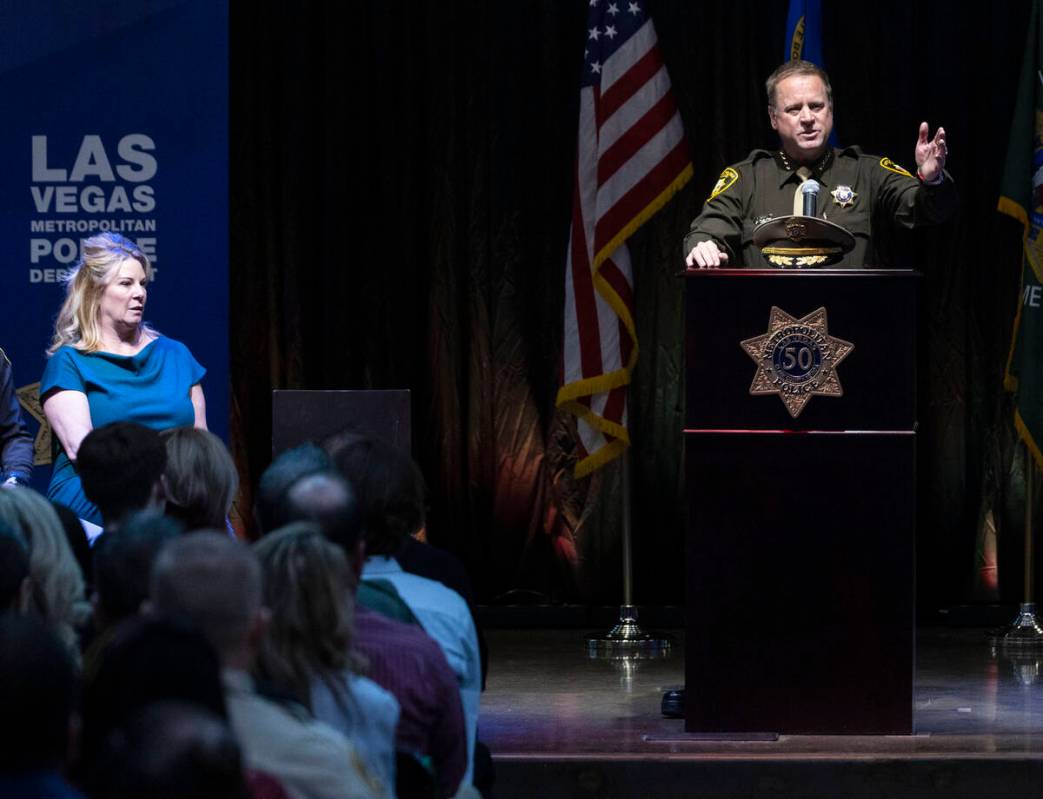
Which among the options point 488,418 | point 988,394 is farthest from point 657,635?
point 988,394

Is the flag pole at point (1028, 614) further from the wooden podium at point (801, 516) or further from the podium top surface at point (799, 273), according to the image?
the podium top surface at point (799, 273)

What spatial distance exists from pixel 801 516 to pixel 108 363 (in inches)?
84.4

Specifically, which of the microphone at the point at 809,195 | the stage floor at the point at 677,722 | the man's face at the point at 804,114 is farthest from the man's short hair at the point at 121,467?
the man's face at the point at 804,114

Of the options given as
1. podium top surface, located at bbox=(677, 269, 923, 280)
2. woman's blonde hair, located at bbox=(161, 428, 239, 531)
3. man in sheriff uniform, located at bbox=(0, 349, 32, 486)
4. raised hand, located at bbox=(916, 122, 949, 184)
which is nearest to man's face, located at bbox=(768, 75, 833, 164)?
raised hand, located at bbox=(916, 122, 949, 184)

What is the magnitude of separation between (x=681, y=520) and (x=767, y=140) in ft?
5.16

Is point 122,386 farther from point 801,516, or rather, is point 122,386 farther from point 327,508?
point 327,508

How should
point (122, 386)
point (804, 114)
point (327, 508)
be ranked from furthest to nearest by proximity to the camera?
1. point (122, 386)
2. point (804, 114)
3. point (327, 508)

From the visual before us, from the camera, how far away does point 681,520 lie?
7.50 m

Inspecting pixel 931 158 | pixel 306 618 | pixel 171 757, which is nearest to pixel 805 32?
pixel 931 158

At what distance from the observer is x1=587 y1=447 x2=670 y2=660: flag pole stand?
6652 millimetres

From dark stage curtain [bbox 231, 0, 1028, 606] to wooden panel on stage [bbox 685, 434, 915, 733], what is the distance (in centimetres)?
276

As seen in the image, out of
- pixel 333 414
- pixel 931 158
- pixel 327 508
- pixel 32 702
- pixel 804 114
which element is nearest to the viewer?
pixel 32 702

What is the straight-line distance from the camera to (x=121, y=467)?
367 centimetres

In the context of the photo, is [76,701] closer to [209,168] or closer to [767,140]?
[209,168]
